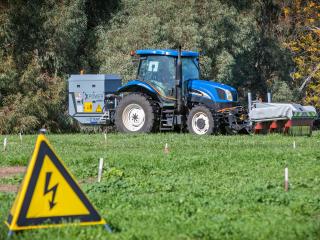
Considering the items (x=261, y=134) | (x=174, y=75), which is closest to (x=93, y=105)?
(x=174, y=75)

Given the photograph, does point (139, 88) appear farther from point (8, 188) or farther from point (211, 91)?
point (8, 188)

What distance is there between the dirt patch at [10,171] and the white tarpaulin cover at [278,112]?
10.4 meters

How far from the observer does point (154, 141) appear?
21.3 m

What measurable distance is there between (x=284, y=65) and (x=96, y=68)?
11510 millimetres

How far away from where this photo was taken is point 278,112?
24141 millimetres

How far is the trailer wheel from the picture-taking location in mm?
24547

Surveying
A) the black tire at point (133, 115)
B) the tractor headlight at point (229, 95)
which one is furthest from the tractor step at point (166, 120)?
the tractor headlight at point (229, 95)

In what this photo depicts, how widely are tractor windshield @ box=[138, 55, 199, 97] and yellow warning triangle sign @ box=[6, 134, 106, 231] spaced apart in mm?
16460

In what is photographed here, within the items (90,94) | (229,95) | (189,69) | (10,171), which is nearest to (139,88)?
(189,69)

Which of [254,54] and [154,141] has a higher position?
[254,54]

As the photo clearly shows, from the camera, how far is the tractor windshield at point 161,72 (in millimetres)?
25359

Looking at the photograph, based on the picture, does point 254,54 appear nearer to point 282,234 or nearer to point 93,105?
point 93,105

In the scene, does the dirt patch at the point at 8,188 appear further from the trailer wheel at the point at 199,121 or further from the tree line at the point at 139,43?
the tree line at the point at 139,43

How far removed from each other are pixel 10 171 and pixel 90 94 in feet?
41.4
